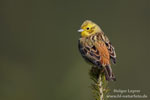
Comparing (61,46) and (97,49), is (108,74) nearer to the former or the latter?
(97,49)

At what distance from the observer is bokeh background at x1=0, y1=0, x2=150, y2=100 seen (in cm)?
700

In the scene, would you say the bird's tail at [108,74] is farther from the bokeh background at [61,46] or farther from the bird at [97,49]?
the bokeh background at [61,46]

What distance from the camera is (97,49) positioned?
6465mm

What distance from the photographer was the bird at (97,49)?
6.09 meters

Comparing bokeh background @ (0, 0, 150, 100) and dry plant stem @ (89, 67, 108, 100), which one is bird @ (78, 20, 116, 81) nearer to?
dry plant stem @ (89, 67, 108, 100)

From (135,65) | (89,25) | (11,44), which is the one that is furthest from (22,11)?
(89,25)

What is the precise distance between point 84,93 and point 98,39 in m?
0.78

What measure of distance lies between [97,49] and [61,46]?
Answer: 19.8ft

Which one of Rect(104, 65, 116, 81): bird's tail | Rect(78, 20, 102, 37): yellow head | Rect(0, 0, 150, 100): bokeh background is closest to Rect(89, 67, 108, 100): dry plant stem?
Rect(104, 65, 116, 81): bird's tail

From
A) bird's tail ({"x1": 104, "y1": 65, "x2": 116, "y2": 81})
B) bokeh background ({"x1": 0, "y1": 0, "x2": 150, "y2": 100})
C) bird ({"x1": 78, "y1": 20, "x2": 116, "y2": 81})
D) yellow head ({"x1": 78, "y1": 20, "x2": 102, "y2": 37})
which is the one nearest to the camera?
bird's tail ({"x1": 104, "y1": 65, "x2": 116, "y2": 81})

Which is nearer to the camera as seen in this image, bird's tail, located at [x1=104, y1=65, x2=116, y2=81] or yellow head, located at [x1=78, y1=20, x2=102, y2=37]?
bird's tail, located at [x1=104, y1=65, x2=116, y2=81]

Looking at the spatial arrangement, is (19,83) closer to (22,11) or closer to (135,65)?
(135,65)


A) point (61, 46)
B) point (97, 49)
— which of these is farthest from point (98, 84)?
point (61, 46)

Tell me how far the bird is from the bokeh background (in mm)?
238
